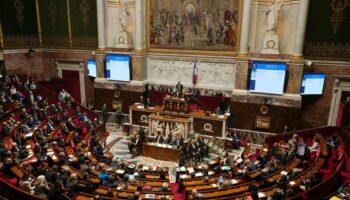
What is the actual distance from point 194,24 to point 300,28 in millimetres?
6933

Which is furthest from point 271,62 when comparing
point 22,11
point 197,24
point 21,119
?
point 22,11

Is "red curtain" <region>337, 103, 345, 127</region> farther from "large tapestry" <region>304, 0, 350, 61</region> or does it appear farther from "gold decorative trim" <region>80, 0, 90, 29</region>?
"gold decorative trim" <region>80, 0, 90, 29</region>

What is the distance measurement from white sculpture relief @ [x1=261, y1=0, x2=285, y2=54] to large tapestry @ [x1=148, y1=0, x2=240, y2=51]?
6.46 ft

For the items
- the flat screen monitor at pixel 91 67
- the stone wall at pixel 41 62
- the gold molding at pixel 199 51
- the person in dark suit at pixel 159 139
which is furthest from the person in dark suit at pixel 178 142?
the stone wall at pixel 41 62

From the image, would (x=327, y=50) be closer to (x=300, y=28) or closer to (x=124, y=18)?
(x=300, y=28)

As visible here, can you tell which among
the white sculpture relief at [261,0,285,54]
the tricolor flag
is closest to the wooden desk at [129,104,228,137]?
the tricolor flag

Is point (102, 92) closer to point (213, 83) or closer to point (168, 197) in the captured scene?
point (213, 83)

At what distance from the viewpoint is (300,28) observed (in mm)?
15922

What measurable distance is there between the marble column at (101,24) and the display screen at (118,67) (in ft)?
4.51

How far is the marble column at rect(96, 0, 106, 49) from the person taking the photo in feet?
66.0

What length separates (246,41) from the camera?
17391 mm

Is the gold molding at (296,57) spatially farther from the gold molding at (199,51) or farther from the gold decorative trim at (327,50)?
the gold molding at (199,51)

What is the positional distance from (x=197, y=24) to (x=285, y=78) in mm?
7073

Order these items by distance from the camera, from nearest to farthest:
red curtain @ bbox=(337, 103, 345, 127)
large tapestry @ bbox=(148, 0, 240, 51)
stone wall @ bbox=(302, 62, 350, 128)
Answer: red curtain @ bbox=(337, 103, 345, 127) < stone wall @ bbox=(302, 62, 350, 128) < large tapestry @ bbox=(148, 0, 240, 51)
